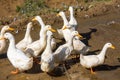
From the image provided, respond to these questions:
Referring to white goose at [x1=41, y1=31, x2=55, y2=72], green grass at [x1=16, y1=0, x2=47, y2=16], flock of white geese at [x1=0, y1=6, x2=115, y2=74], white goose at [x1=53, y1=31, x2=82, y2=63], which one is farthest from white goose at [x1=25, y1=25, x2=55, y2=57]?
green grass at [x1=16, y1=0, x2=47, y2=16]

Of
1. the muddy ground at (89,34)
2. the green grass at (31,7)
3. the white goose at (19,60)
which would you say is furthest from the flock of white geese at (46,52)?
the green grass at (31,7)

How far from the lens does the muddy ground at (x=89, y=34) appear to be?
32.1ft

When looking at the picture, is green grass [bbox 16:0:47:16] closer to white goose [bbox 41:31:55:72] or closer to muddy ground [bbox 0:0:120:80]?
muddy ground [bbox 0:0:120:80]

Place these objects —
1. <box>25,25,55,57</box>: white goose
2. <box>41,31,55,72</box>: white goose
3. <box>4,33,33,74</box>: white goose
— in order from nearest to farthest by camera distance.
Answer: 1. <box>41,31,55,72</box>: white goose
2. <box>4,33,33,74</box>: white goose
3. <box>25,25,55,57</box>: white goose

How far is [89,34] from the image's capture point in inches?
488

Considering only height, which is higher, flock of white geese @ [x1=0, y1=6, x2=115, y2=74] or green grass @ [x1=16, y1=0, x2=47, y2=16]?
green grass @ [x1=16, y1=0, x2=47, y2=16]

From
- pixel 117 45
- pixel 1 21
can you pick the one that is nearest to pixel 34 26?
pixel 1 21

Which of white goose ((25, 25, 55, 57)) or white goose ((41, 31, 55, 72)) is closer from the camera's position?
white goose ((41, 31, 55, 72))

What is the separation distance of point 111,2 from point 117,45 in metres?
3.76

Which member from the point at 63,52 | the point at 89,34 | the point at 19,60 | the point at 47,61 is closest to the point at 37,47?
the point at 63,52

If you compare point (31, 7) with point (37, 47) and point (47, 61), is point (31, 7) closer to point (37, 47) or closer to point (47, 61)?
point (37, 47)

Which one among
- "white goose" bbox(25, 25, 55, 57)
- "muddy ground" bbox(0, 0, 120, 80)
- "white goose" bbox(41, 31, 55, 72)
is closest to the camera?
"white goose" bbox(41, 31, 55, 72)

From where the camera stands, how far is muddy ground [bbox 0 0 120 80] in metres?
9.77

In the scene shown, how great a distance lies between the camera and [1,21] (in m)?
13.2
